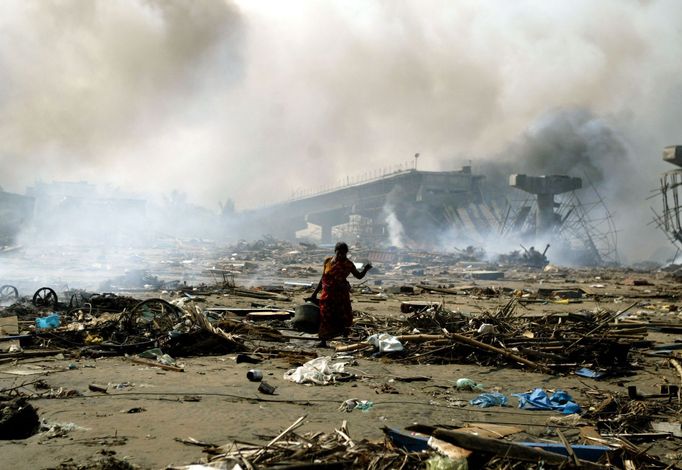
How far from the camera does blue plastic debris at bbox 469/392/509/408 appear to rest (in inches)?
229

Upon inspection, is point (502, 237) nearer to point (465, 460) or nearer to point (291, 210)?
point (291, 210)

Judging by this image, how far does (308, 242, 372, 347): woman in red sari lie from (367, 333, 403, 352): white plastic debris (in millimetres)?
946

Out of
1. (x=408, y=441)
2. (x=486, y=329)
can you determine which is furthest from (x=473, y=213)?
(x=408, y=441)

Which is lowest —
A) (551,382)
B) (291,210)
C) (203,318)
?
(551,382)

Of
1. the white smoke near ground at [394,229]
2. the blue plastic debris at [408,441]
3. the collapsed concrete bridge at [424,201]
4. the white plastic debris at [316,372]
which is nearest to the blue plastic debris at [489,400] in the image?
the white plastic debris at [316,372]

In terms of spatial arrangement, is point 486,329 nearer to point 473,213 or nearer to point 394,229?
point 394,229

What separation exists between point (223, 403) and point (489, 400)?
2461 mm

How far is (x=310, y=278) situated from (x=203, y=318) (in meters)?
15.3

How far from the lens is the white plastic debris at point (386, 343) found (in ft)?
26.5

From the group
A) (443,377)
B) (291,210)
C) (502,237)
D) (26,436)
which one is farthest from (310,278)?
(291,210)

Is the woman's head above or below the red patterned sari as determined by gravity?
above

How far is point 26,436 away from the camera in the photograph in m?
4.74

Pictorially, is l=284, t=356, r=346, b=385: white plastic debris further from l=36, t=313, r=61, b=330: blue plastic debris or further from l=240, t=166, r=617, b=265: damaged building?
l=240, t=166, r=617, b=265: damaged building

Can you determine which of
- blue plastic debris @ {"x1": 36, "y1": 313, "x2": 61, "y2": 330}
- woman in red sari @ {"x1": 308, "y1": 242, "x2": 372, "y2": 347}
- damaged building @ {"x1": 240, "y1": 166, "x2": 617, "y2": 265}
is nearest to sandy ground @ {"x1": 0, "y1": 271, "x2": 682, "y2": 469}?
woman in red sari @ {"x1": 308, "y1": 242, "x2": 372, "y2": 347}
